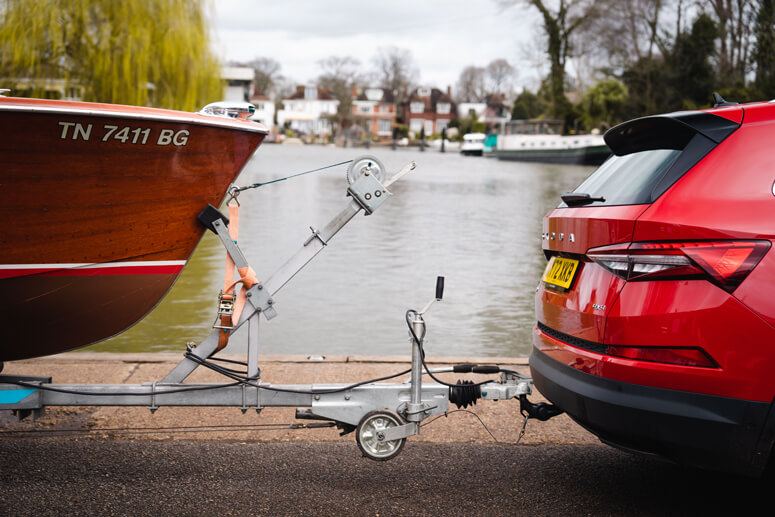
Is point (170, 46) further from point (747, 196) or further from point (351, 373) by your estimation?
point (747, 196)

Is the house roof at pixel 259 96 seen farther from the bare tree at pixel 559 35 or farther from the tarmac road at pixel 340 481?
the tarmac road at pixel 340 481

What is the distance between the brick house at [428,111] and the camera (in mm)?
126438

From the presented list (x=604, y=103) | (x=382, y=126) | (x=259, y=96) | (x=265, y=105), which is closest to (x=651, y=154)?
(x=604, y=103)

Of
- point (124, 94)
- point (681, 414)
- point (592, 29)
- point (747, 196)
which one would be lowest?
point (681, 414)

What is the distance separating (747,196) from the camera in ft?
10.5

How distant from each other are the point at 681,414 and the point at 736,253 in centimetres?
65

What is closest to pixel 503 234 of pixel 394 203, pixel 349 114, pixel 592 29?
pixel 394 203

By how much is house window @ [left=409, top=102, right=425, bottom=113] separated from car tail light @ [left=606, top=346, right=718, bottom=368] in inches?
4925

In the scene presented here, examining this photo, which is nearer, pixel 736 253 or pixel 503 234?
pixel 736 253

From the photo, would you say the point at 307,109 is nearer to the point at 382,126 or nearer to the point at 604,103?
the point at 382,126

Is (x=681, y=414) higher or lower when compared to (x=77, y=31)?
lower

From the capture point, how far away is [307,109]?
13950 centimetres

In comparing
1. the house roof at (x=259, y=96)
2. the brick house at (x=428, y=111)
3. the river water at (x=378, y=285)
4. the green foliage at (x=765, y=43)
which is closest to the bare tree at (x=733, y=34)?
the green foliage at (x=765, y=43)

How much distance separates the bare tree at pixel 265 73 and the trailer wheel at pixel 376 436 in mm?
119772
